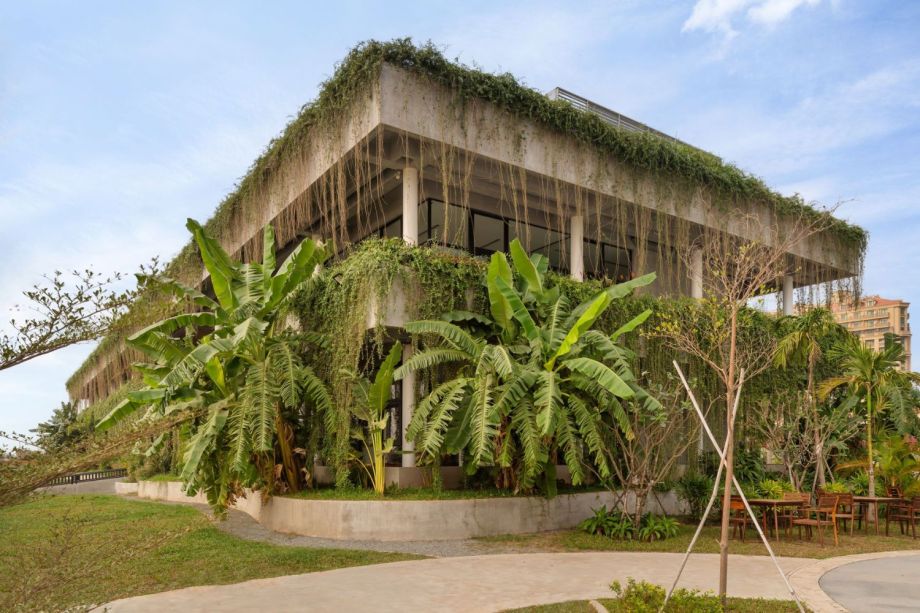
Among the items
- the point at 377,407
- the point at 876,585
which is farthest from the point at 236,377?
the point at 876,585

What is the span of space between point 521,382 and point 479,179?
20.3 feet

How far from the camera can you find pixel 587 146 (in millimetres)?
15266

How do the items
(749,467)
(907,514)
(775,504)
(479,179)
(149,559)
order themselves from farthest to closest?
1. (479,179)
2. (749,467)
3. (907,514)
4. (775,504)
5. (149,559)

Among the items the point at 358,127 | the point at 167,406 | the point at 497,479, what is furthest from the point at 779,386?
the point at 167,406

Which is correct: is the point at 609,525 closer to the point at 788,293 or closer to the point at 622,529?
the point at 622,529

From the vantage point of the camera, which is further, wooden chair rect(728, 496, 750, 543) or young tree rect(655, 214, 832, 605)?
wooden chair rect(728, 496, 750, 543)

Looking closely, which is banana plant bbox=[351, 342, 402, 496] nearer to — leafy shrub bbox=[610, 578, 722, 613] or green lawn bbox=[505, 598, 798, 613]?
green lawn bbox=[505, 598, 798, 613]

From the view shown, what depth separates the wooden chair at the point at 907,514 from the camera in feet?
40.8

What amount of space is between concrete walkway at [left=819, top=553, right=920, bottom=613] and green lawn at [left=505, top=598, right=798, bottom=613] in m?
0.79

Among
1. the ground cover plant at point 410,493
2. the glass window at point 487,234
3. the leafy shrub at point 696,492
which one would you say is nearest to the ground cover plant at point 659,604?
the ground cover plant at point 410,493

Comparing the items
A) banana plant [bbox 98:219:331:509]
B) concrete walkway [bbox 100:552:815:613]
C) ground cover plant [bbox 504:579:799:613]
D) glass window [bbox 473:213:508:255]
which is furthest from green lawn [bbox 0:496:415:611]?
glass window [bbox 473:213:508:255]

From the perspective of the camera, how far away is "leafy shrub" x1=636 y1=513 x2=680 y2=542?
1119cm

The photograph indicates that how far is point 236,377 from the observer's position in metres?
12.1

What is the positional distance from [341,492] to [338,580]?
12.4ft
